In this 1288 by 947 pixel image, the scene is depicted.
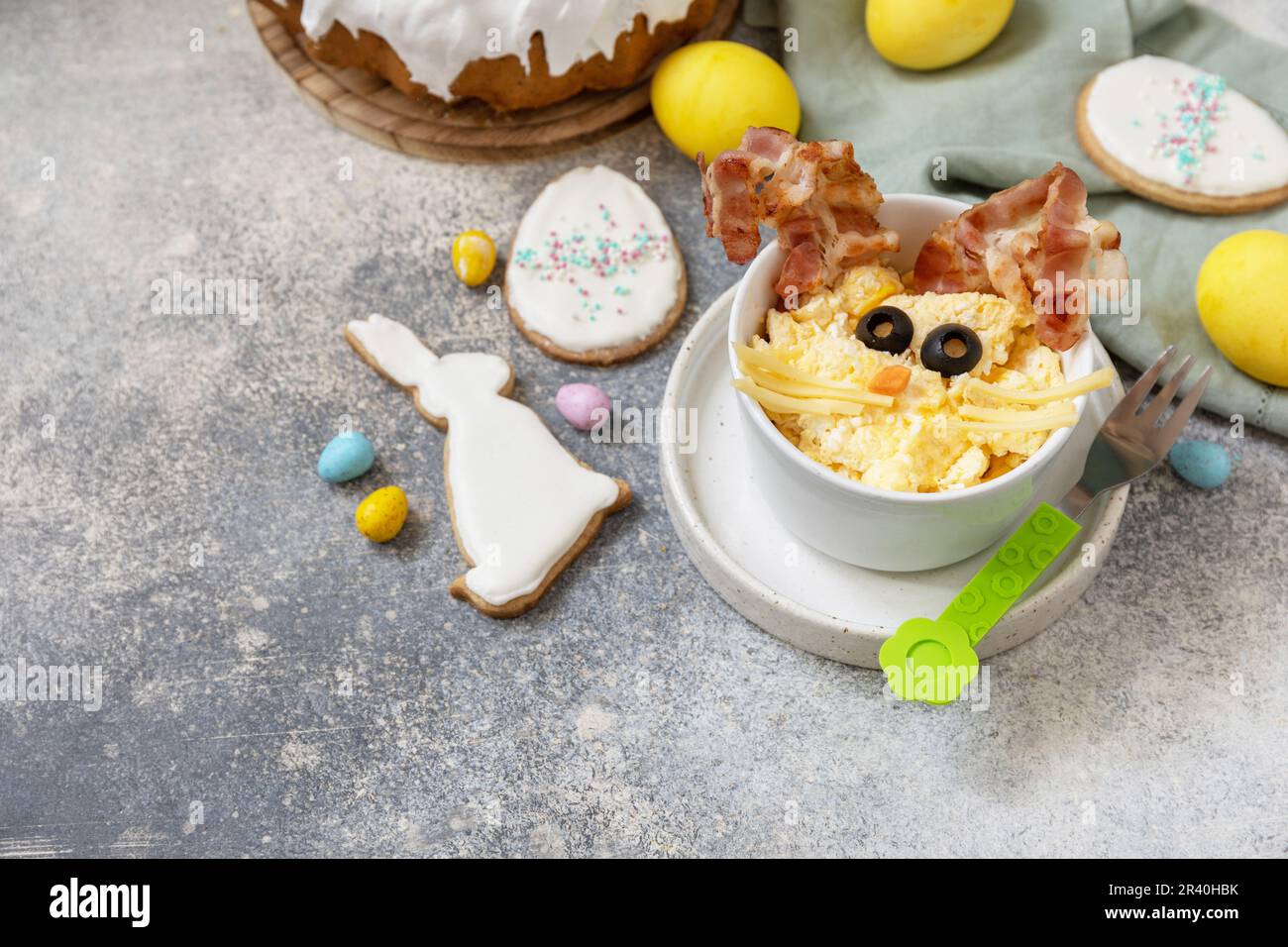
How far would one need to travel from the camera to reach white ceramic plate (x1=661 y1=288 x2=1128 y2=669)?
1.31m

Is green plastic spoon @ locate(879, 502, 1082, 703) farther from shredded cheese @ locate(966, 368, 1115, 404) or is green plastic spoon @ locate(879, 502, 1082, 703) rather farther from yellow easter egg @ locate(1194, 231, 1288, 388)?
yellow easter egg @ locate(1194, 231, 1288, 388)

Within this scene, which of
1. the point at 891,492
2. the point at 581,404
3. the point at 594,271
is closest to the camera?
the point at 891,492

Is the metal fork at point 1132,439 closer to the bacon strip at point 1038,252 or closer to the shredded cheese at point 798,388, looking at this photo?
the bacon strip at point 1038,252

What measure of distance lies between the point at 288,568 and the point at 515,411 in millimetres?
348

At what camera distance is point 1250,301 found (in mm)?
1419

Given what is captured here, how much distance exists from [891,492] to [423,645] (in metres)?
0.60

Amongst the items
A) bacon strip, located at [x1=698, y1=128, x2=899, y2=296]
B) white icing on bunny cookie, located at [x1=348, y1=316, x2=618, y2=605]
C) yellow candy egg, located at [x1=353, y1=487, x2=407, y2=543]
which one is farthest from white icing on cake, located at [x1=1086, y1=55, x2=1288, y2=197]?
yellow candy egg, located at [x1=353, y1=487, x2=407, y2=543]

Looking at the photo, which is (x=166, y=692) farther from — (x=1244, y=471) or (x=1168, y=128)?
(x=1168, y=128)

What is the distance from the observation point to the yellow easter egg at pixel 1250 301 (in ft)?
4.61

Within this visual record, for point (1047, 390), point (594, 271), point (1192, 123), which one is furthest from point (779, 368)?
point (1192, 123)

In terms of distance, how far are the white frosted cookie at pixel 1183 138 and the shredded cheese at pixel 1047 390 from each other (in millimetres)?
552

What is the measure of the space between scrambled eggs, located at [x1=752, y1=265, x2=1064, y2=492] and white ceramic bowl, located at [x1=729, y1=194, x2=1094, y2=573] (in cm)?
3

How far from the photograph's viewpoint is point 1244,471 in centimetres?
149

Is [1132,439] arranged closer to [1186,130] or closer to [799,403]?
[799,403]
